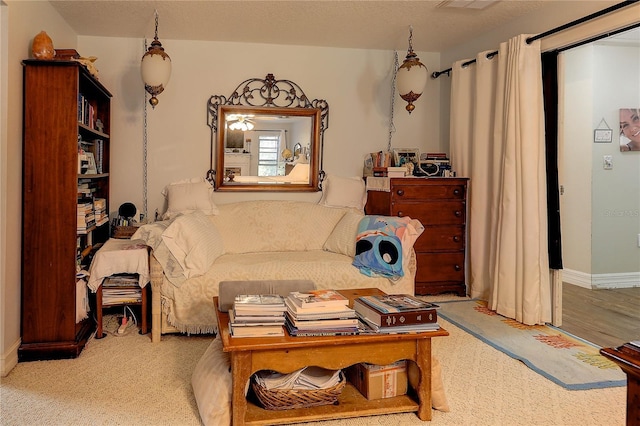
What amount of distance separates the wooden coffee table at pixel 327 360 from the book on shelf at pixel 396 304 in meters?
0.11

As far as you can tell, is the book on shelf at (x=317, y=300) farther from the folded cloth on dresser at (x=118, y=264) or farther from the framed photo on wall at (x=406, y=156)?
the framed photo on wall at (x=406, y=156)

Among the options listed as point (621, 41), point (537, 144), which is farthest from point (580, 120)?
point (537, 144)

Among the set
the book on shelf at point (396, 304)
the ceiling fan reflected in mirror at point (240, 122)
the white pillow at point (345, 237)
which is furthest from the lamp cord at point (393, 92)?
the book on shelf at point (396, 304)

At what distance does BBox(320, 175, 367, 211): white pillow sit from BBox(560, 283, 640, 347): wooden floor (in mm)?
1882

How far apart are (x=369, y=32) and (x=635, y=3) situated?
189cm

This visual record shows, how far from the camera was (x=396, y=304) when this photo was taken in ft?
6.97

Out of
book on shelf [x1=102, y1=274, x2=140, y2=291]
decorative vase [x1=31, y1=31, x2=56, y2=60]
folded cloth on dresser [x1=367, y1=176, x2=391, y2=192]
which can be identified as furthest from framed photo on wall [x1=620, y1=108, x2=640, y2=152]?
decorative vase [x1=31, y1=31, x2=56, y2=60]

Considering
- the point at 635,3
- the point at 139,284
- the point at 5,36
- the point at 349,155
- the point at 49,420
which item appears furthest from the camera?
the point at 349,155

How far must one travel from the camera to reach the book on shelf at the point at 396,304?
206 centimetres

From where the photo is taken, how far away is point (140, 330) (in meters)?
3.28

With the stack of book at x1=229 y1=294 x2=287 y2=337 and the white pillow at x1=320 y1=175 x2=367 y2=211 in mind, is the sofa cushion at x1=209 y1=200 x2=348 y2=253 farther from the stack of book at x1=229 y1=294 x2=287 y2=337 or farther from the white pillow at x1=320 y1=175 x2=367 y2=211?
the stack of book at x1=229 y1=294 x2=287 y2=337

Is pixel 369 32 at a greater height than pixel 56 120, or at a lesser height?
greater

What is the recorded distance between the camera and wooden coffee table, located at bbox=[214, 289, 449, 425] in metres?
1.89

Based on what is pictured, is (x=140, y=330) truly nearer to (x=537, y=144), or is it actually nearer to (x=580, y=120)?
(x=537, y=144)
